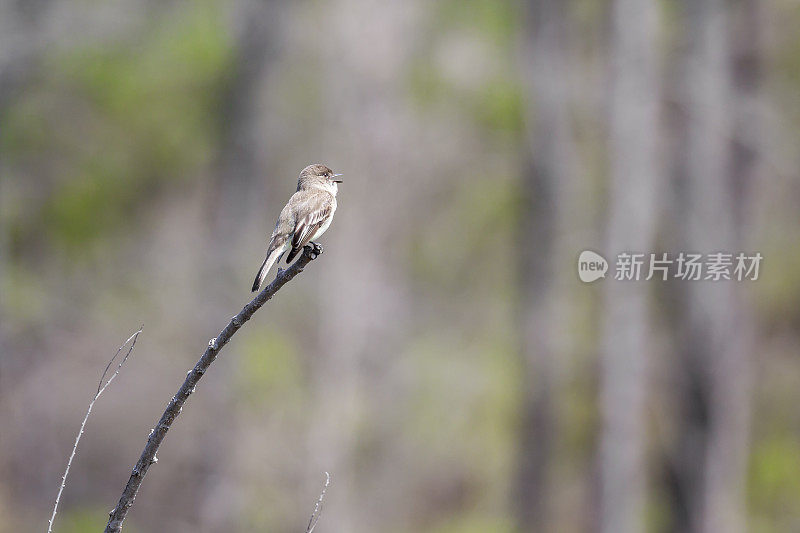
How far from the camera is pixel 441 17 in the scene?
11.9 metres

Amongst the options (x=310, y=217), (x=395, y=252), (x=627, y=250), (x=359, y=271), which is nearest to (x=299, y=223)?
(x=310, y=217)

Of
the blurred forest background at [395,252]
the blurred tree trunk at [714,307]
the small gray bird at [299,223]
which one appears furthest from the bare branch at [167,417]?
the blurred forest background at [395,252]

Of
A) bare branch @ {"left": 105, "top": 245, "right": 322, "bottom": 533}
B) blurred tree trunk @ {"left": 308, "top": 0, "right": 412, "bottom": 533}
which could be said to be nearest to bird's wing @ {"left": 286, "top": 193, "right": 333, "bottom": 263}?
bare branch @ {"left": 105, "top": 245, "right": 322, "bottom": 533}

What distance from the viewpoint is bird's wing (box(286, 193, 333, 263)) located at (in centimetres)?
309

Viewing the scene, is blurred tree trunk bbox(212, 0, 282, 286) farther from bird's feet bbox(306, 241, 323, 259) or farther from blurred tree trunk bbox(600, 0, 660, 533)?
bird's feet bbox(306, 241, 323, 259)

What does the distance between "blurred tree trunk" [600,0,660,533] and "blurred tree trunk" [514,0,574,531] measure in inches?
→ 70.0

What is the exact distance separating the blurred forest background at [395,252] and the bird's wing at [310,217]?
16.1 ft

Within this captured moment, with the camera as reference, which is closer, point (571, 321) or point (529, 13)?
point (529, 13)

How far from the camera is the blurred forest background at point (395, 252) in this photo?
27.0 feet

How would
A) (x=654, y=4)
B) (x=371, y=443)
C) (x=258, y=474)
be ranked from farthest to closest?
(x=371, y=443), (x=258, y=474), (x=654, y=4)

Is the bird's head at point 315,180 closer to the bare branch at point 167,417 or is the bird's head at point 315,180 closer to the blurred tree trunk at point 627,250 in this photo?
the bare branch at point 167,417

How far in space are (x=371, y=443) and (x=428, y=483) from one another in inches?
34.9

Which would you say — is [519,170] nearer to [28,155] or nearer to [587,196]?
[587,196]

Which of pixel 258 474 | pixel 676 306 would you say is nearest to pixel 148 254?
pixel 258 474
